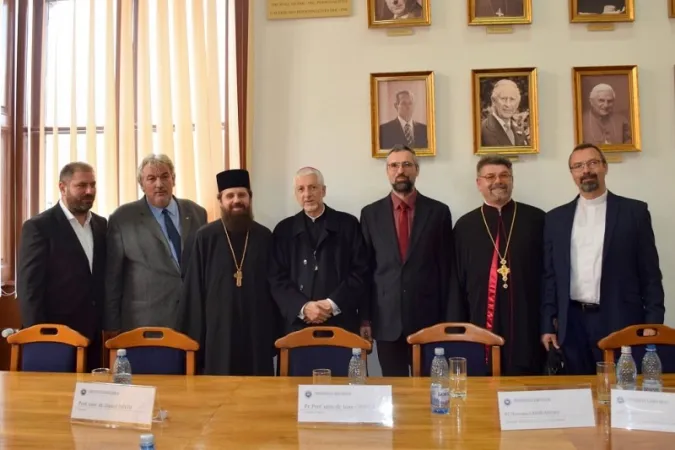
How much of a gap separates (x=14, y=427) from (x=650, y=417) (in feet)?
6.16

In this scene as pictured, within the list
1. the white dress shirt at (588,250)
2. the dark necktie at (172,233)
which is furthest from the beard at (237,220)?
the white dress shirt at (588,250)

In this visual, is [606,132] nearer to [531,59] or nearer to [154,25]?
[531,59]

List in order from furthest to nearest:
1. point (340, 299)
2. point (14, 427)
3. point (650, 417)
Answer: point (340, 299)
point (14, 427)
point (650, 417)

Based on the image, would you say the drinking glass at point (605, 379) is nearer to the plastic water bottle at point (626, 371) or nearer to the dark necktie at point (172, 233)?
the plastic water bottle at point (626, 371)

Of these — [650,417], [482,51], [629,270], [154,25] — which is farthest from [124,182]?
[650,417]

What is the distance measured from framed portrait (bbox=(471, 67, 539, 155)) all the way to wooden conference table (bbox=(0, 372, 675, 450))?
2.06m

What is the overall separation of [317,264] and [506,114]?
65.5 inches

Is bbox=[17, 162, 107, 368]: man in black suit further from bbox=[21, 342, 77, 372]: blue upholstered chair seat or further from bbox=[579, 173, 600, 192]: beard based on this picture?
bbox=[579, 173, 600, 192]: beard

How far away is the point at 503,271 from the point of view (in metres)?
3.39

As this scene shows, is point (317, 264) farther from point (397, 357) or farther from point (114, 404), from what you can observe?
point (114, 404)

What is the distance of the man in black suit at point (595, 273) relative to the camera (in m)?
3.16

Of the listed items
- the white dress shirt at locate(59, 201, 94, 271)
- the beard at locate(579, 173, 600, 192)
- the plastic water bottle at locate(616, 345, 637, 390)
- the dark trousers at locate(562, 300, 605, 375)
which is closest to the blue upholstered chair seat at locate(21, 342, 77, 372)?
the white dress shirt at locate(59, 201, 94, 271)

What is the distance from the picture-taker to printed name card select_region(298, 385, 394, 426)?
1.85 meters

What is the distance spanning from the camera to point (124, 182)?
4.27 meters
